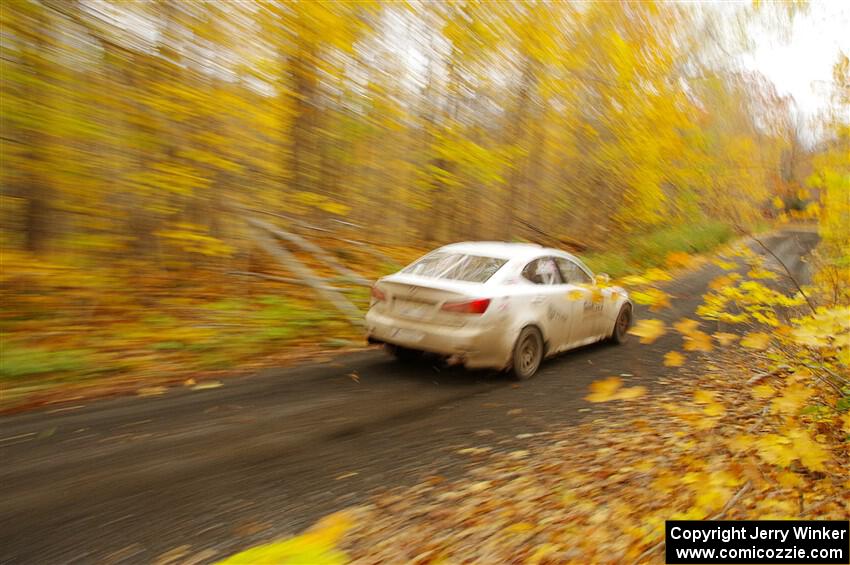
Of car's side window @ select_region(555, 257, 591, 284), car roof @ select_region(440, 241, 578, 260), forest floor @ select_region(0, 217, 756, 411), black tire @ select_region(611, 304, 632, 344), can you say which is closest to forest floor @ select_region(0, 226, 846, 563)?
forest floor @ select_region(0, 217, 756, 411)

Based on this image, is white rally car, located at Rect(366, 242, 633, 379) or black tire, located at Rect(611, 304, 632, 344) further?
black tire, located at Rect(611, 304, 632, 344)

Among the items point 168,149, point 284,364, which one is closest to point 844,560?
point 284,364

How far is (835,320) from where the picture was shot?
2.95 meters

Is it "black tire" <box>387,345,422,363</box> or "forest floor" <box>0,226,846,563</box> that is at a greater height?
"black tire" <box>387,345,422,363</box>

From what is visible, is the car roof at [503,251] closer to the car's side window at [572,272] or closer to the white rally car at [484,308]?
the white rally car at [484,308]

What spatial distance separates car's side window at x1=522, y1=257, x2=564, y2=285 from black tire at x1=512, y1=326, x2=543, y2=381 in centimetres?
63

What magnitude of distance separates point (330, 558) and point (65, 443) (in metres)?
3.63

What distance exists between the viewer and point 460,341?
5.80m

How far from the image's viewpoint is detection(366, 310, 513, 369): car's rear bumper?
582cm

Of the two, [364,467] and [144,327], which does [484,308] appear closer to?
[364,467]

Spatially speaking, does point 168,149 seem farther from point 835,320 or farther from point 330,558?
point 835,320

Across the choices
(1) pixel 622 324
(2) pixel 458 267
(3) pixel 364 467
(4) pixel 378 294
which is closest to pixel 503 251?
(2) pixel 458 267

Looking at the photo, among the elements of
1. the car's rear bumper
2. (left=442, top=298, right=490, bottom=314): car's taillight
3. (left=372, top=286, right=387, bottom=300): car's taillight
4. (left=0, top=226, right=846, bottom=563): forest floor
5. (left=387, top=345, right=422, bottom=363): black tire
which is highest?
(left=372, top=286, right=387, bottom=300): car's taillight

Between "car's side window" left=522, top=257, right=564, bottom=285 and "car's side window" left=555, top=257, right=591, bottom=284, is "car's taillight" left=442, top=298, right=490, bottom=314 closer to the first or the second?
"car's side window" left=522, top=257, right=564, bottom=285
